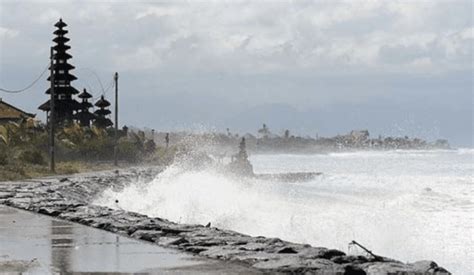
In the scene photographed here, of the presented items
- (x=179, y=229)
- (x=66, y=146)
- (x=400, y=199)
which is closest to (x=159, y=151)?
(x=66, y=146)

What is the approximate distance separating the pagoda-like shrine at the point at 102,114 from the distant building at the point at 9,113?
6.49 metres

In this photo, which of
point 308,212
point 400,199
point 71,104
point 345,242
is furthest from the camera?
point 71,104

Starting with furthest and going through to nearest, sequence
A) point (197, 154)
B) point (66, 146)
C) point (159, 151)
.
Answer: point (159, 151), point (197, 154), point (66, 146)

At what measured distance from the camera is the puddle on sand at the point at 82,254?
871cm

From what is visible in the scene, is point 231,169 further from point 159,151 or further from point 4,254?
point 4,254

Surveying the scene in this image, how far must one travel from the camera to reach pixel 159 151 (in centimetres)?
6912

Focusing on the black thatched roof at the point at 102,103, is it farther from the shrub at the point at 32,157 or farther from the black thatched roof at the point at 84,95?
the shrub at the point at 32,157

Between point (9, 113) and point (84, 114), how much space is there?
6.84 metres

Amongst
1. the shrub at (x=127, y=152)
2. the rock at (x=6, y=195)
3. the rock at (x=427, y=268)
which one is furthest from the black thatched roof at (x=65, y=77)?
the rock at (x=427, y=268)

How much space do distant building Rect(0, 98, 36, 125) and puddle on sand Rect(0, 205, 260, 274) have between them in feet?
195

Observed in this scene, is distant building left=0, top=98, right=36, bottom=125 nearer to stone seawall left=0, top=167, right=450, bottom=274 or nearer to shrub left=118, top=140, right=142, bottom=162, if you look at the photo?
shrub left=118, top=140, right=142, bottom=162

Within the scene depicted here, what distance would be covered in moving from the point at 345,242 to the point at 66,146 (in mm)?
34791

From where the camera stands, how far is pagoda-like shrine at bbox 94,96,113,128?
256 ft

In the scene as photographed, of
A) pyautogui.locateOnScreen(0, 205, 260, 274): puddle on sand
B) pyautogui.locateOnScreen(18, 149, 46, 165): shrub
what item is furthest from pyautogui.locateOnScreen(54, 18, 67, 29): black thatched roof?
pyautogui.locateOnScreen(0, 205, 260, 274): puddle on sand
